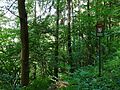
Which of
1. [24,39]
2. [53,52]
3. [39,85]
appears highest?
[24,39]

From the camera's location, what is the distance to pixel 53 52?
42.9 ft

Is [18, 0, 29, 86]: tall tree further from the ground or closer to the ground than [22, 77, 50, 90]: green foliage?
further from the ground

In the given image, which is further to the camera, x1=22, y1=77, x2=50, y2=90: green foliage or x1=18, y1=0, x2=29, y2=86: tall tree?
x1=18, y1=0, x2=29, y2=86: tall tree

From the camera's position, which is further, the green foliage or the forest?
the forest

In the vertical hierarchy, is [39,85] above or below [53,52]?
below

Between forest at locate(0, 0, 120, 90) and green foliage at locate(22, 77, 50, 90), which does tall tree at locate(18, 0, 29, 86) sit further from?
green foliage at locate(22, 77, 50, 90)

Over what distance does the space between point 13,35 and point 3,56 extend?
0.95m

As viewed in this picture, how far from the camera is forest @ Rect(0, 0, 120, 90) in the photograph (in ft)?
25.9

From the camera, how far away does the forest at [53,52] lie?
7895mm

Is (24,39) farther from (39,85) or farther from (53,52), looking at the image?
(53,52)

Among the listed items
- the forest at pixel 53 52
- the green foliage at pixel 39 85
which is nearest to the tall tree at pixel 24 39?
the forest at pixel 53 52

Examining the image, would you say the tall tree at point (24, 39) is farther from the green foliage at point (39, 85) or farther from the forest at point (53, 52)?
the green foliage at point (39, 85)

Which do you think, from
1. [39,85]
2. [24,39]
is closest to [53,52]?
[24,39]

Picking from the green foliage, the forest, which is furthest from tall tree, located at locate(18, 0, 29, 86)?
the green foliage
